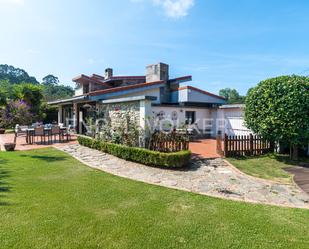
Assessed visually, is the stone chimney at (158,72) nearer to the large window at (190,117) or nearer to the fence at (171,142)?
the large window at (190,117)

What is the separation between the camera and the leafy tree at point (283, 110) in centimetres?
891

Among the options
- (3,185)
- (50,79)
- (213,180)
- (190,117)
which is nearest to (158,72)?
(190,117)

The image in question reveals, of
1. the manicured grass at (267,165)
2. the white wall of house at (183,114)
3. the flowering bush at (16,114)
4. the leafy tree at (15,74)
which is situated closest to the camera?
the manicured grass at (267,165)

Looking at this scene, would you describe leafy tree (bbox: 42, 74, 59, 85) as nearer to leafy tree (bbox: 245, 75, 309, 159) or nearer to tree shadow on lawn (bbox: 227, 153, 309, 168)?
tree shadow on lawn (bbox: 227, 153, 309, 168)

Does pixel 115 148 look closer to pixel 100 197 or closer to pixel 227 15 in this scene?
pixel 100 197

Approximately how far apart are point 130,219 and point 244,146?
28.0 ft

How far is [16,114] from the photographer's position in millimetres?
22688

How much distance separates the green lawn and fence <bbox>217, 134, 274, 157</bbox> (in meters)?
5.58

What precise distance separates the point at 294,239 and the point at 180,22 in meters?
13.8

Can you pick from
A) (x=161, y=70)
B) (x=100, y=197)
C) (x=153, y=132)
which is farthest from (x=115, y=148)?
(x=161, y=70)

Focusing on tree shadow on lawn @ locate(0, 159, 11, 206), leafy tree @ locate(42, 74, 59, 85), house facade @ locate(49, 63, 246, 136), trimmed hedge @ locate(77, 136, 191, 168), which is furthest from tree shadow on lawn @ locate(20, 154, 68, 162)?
leafy tree @ locate(42, 74, 59, 85)

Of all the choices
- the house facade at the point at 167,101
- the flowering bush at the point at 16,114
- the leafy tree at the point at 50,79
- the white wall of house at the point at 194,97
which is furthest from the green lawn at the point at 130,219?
the leafy tree at the point at 50,79

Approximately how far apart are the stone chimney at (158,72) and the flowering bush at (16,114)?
14.1 m

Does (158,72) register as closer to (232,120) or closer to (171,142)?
(232,120)
